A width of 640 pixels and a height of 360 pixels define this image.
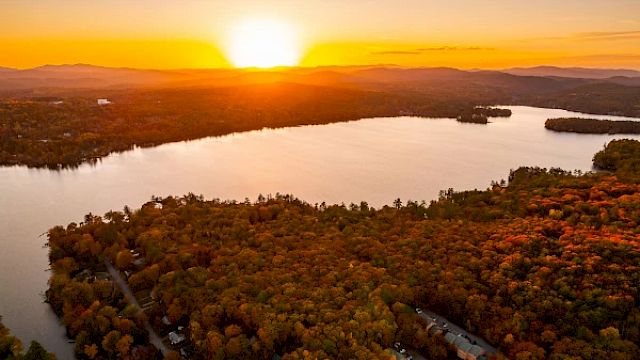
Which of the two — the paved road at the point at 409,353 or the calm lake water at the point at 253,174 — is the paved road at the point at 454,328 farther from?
the calm lake water at the point at 253,174

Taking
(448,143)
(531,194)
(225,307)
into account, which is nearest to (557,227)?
(531,194)

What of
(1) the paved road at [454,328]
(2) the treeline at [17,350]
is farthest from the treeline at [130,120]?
(1) the paved road at [454,328]

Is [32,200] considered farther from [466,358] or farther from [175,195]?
[466,358]

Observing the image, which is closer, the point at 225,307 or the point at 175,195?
the point at 225,307

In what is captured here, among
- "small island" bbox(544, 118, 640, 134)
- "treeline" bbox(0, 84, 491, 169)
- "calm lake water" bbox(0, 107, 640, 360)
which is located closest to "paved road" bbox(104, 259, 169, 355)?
"calm lake water" bbox(0, 107, 640, 360)

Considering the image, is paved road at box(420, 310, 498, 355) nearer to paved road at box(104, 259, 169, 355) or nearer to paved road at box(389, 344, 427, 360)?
paved road at box(389, 344, 427, 360)

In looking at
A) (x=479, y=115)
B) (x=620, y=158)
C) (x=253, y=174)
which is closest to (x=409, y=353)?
(x=253, y=174)

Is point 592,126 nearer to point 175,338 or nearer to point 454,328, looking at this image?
point 454,328
